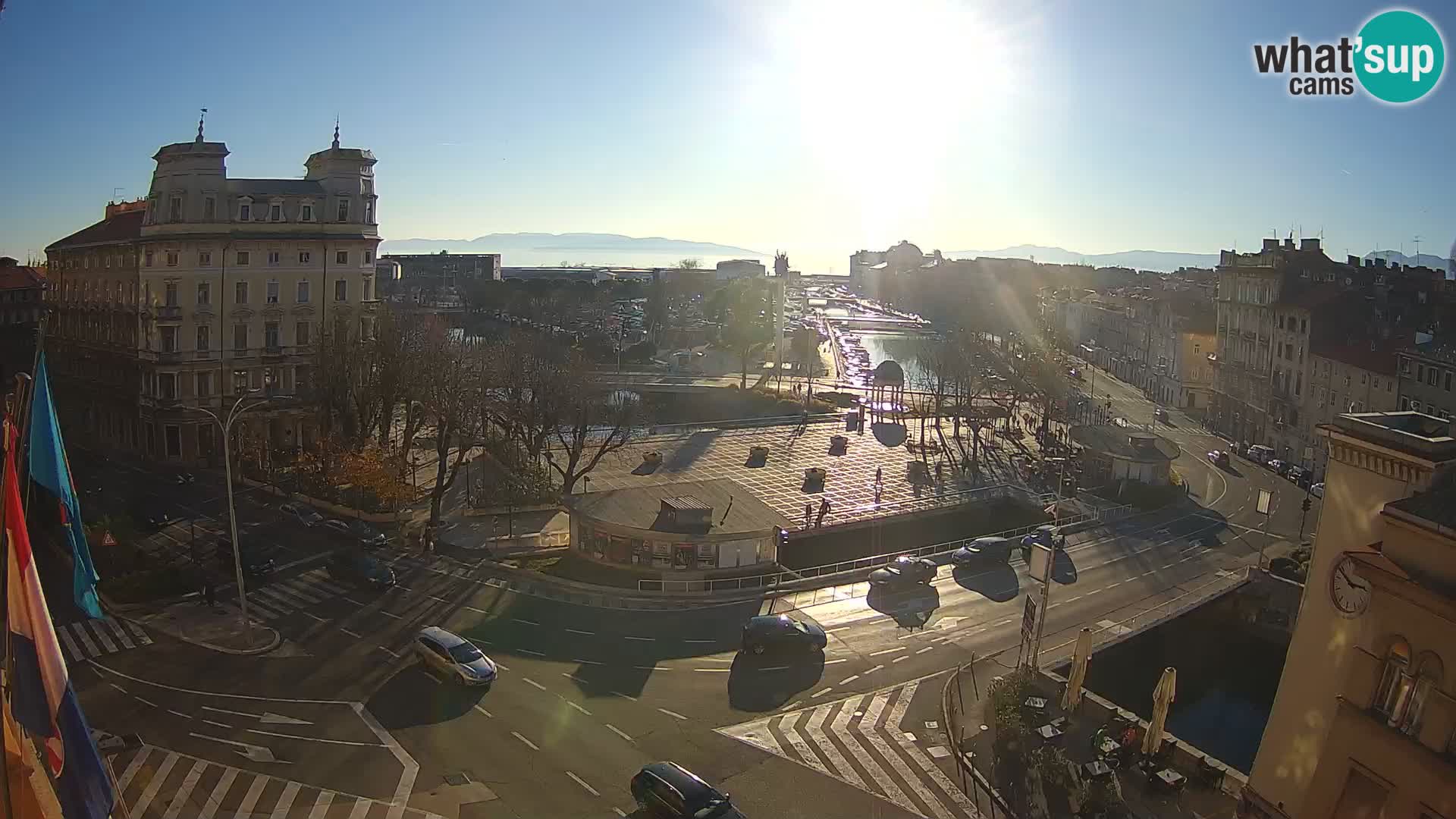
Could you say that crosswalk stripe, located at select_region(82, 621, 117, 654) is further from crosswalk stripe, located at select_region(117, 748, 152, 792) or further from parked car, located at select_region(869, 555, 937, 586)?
parked car, located at select_region(869, 555, 937, 586)

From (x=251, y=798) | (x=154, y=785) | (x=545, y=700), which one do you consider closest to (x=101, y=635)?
(x=154, y=785)

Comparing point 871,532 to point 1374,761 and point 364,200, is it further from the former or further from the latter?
point 364,200

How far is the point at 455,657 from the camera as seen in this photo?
74.1 feet

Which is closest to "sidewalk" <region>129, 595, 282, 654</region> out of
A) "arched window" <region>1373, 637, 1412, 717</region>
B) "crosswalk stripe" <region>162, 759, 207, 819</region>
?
"crosswalk stripe" <region>162, 759, 207, 819</region>

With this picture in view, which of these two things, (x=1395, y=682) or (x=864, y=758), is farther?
(x=864, y=758)

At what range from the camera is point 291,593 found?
2908cm

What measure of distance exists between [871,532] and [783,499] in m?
4.93

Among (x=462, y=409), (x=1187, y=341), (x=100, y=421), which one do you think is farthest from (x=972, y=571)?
(x=1187, y=341)

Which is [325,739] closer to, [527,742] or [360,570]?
[527,742]

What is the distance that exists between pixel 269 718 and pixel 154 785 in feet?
10.1

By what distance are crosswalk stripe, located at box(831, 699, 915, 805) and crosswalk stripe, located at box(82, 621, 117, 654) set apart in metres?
17.8

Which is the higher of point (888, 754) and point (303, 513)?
point (303, 513)

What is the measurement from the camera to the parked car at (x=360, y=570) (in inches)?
1163

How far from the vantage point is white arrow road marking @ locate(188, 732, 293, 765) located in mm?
18859
